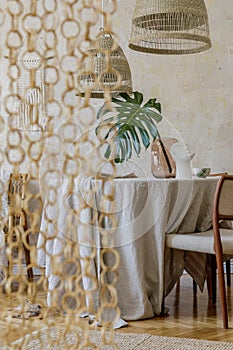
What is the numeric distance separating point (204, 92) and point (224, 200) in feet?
7.09

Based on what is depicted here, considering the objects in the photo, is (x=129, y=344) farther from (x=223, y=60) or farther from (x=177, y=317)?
(x=223, y=60)

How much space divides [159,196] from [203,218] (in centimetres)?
44

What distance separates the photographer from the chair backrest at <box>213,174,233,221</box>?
268 centimetres

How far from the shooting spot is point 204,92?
4711 millimetres

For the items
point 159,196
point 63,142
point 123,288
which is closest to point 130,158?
point 159,196

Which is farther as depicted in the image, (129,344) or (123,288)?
(123,288)

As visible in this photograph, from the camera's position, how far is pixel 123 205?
289 cm

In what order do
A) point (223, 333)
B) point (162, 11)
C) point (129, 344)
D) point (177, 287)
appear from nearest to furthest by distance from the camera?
1. point (129, 344)
2. point (223, 333)
3. point (162, 11)
4. point (177, 287)

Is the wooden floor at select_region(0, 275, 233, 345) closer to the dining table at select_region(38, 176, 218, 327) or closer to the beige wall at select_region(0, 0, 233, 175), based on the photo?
the dining table at select_region(38, 176, 218, 327)

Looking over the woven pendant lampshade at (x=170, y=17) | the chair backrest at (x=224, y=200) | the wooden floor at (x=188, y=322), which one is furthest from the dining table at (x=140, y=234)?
the woven pendant lampshade at (x=170, y=17)

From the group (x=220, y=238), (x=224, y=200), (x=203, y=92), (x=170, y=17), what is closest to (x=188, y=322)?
(x=220, y=238)

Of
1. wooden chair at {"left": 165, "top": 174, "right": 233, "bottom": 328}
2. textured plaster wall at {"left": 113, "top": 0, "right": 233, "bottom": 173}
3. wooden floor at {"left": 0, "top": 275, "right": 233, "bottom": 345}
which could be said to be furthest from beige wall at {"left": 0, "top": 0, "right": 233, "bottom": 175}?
wooden chair at {"left": 165, "top": 174, "right": 233, "bottom": 328}

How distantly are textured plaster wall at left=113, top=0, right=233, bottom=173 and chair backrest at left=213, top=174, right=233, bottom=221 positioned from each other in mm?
1968

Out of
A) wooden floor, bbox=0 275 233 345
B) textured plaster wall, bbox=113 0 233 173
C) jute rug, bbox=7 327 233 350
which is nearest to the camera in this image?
jute rug, bbox=7 327 233 350
